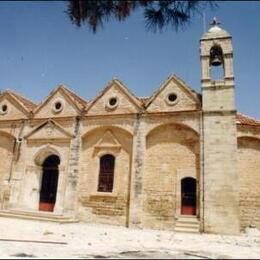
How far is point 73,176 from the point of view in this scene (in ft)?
60.9

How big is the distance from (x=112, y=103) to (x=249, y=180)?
29.8 feet

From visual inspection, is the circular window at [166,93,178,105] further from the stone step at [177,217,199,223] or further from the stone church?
the stone step at [177,217,199,223]

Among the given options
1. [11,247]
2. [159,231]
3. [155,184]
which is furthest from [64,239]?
[155,184]

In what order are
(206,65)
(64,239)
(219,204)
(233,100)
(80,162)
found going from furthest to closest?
(80,162) → (206,65) → (233,100) → (219,204) → (64,239)

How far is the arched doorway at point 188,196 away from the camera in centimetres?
1645

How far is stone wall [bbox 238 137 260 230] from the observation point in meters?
16.0

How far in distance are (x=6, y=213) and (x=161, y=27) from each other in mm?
16245

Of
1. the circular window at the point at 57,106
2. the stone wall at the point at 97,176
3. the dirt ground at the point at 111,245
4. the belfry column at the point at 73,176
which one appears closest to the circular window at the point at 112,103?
the stone wall at the point at 97,176

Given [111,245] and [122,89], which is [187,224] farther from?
[122,89]

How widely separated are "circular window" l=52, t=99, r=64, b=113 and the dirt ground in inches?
324

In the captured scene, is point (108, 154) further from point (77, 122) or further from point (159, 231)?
point (159, 231)

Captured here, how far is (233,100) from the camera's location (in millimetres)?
16562

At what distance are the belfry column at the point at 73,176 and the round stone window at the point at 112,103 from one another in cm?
223

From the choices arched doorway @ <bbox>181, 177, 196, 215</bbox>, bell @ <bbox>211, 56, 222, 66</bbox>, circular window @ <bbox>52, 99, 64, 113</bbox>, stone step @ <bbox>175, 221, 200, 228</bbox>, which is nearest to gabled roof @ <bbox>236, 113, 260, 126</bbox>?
bell @ <bbox>211, 56, 222, 66</bbox>
